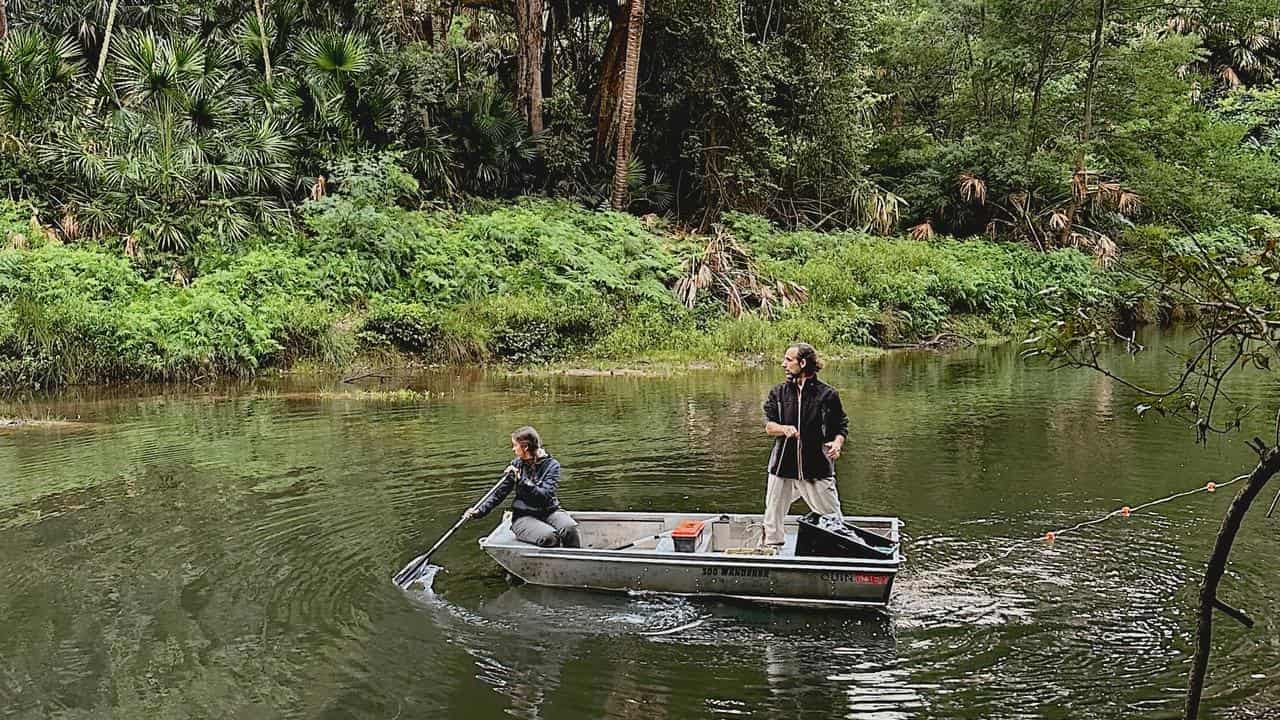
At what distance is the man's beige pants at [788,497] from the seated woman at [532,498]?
1442 mm

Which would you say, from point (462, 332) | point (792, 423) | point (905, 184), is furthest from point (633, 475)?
point (905, 184)

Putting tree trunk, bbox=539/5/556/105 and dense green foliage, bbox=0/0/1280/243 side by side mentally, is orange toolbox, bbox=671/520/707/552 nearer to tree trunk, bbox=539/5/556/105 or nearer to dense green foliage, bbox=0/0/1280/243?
dense green foliage, bbox=0/0/1280/243

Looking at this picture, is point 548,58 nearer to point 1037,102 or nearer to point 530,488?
point 1037,102

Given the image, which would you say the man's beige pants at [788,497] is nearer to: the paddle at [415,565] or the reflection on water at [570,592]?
the reflection on water at [570,592]

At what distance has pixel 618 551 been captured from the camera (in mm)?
7656

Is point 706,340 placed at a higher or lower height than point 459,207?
lower

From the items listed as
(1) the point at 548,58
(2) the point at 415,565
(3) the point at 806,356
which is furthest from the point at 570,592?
(1) the point at 548,58

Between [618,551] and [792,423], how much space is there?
1.63 metres

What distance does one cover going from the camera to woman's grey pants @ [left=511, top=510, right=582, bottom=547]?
798cm

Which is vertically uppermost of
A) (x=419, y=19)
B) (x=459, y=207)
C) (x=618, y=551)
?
(x=419, y=19)

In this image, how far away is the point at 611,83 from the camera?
1086 inches

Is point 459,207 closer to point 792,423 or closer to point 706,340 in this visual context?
point 706,340

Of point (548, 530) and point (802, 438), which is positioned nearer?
point (548, 530)

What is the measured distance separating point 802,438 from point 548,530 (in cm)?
199
